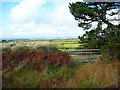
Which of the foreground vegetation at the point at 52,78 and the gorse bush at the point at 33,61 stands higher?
the gorse bush at the point at 33,61

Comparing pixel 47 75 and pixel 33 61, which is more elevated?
pixel 33 61

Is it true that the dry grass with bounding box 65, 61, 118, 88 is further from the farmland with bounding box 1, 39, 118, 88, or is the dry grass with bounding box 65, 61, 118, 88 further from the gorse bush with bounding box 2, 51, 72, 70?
the gorse bush with bounding box 2, 51, 72, 70

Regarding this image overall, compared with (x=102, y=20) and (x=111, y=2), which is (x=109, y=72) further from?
(x=111, y=2)

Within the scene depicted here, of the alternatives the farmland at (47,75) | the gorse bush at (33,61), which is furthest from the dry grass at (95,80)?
the gorse bush at (33,61)

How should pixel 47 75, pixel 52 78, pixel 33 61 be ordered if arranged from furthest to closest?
pixel 33 61
pixel 47 75
pixel 52 78

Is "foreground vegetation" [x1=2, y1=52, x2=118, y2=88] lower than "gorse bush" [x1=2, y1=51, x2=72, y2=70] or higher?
lower

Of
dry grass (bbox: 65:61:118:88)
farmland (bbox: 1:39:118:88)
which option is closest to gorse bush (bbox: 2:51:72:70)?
farmland (bbox: 1:39:118:88)

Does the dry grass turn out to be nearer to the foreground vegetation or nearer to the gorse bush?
the foreground vegetation

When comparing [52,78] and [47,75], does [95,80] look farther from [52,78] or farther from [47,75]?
[47,75]

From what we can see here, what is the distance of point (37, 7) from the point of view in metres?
4.05

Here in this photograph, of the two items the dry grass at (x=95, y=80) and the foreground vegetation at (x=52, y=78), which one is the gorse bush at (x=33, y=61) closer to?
the foreground vegetation at (x=52, y=78)

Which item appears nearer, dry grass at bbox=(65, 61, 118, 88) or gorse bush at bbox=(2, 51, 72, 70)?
dry grass at bbox=(65, 61, 118, 88)

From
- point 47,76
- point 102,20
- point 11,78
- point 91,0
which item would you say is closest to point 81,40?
Answer: point 102,20

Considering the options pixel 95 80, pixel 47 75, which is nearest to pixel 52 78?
pixel 47 75
